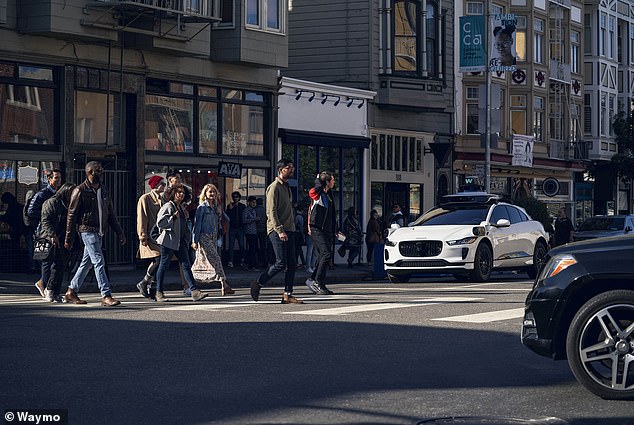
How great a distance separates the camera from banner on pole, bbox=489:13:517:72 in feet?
125

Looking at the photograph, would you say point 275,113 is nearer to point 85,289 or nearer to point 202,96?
point 202,96

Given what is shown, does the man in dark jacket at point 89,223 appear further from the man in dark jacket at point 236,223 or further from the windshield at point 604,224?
the windshield at point 604,224

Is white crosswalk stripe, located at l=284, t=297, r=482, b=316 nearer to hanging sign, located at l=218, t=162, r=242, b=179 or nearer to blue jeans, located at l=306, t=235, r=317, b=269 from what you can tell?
blue jeans, located at l=306, t=235, r=317, b=269

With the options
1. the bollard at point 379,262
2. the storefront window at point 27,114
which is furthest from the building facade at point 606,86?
the storefront window at point 27,114

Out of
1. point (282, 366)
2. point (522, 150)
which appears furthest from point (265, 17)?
point (282, 366)

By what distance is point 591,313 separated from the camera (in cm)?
863

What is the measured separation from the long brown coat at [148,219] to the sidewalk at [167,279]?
2574 mm

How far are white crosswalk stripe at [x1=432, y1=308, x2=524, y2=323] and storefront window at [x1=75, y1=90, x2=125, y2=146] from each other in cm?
1357

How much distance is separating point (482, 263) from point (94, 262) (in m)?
9.62

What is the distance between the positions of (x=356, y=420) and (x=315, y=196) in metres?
11.1

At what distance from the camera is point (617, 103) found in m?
60.2

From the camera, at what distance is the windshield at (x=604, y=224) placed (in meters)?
37.1

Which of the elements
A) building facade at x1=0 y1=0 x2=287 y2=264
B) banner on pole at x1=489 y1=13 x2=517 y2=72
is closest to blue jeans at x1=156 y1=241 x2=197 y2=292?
building facade at x1=0 y1=0 x2=287 y2=264

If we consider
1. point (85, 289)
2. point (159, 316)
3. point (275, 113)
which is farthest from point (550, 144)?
point (159, 316)
